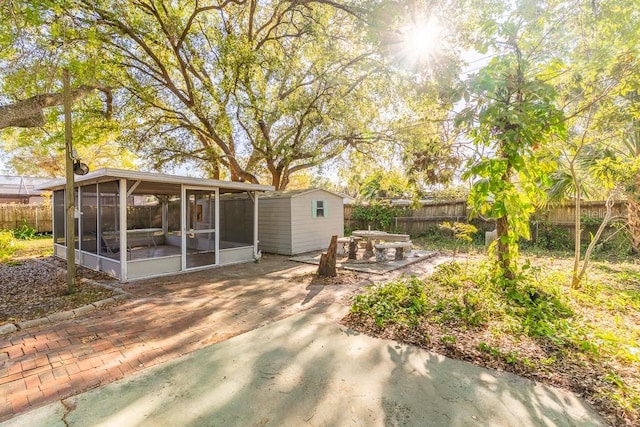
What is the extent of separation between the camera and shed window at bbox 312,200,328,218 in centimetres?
1029

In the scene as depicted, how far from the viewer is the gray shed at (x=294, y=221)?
9.45 m

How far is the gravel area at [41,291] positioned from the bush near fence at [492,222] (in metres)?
9.05

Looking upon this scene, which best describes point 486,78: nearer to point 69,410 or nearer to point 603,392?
point 603,392

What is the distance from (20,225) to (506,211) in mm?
18858

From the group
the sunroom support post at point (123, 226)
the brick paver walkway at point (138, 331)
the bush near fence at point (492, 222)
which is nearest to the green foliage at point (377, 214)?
the bush near fence at point (492, 222)

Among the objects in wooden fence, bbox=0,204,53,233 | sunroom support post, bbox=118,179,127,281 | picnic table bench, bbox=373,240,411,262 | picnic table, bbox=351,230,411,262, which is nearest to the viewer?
sunroom support post, bbox=118,179,127,281

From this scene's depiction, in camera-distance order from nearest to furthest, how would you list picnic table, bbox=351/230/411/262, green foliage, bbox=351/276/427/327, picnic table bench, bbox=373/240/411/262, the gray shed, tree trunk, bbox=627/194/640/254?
green foliage, bbox=351/276/427/327 → tree trunk, bbox=627/194/640/254 → picnic table bench, bbox=373/240/411/262 → picnic table, bbox=351/230/411/262 → the gray shed

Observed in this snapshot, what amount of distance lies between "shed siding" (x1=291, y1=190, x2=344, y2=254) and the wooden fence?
13.2 metres

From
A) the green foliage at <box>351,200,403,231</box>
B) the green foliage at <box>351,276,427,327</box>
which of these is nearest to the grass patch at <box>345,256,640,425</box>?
the green foliage at <box>351,276,427,327</box>

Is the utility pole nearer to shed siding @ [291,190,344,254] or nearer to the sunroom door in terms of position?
the sunroom door

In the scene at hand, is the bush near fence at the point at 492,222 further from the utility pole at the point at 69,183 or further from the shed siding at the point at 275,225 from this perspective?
the utility pole at the point at 69,183

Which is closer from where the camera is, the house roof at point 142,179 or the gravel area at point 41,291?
the gravel area at point 41,291

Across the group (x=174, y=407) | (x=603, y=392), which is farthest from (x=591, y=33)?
(x=174, y=407)

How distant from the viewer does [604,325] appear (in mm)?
3551
